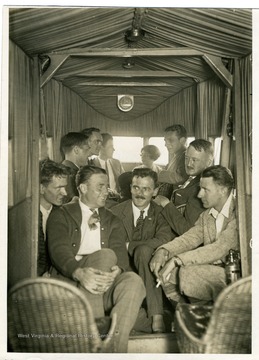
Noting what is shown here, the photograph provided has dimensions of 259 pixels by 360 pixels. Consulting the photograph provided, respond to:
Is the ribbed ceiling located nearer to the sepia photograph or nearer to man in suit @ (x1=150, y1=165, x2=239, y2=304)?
the sepia photograph

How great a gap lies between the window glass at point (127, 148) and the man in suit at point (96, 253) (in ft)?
0.32

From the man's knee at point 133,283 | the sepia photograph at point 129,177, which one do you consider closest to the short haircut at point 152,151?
the sepia photograph at point 129,177

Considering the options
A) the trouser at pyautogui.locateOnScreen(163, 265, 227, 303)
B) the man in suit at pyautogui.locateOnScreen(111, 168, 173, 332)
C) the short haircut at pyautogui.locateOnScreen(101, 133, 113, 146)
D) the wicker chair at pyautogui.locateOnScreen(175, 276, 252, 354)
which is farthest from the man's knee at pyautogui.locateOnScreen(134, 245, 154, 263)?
the short haircut at pyautogui.locateOnScreen(101, 133, 113, 146)

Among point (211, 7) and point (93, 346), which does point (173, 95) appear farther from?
point (93, 346)

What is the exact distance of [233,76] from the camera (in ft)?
7.20

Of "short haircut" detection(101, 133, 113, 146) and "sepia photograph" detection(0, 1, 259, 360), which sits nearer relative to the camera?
"sepia photograph" detection(0, 1, 259, 360)

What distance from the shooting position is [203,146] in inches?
87.0

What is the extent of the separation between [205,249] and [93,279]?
442 mm

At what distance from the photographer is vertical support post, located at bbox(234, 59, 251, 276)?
6.91 ft

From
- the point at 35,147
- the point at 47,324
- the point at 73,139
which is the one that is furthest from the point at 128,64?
the point at 47,324

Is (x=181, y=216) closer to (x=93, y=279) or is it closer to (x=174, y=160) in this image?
(x=174, y=160)

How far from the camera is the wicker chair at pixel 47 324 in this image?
6.33ft

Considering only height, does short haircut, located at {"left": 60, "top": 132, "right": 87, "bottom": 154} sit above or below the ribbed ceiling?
below

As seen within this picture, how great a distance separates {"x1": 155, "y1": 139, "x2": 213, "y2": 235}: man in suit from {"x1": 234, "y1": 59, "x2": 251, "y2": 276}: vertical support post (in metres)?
0.11
